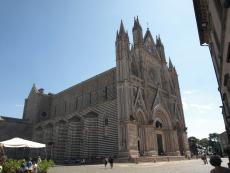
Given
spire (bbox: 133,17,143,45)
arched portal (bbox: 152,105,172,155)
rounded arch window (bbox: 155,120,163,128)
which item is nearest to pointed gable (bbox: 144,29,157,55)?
spire (bbox: 133,17,143,45)

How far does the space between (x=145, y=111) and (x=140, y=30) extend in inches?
503

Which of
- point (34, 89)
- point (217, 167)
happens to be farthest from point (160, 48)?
point (217, 167)

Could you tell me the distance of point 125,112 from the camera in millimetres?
25828

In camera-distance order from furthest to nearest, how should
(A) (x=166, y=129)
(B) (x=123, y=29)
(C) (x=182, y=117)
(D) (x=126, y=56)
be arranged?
1. (C) (x=182, y=117)
2. (A) (x=166, y=129)
3. (B) (x=123, y=29)
4. (D) (x=126, y=56)

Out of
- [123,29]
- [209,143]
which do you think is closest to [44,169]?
[123,29]

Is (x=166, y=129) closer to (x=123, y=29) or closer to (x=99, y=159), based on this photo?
(x=99, y=159)

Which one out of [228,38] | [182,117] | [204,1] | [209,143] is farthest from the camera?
[209,143]

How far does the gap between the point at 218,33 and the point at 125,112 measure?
1793cm

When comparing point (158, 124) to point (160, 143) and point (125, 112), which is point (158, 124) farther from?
point (125, 112)

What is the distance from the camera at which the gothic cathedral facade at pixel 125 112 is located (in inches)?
1053

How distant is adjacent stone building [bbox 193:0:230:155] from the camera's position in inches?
287

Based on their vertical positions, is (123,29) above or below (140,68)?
above

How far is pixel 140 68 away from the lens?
107ft

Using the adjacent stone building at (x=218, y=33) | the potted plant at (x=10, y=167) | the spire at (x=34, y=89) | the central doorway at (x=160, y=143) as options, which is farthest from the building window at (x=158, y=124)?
the spire at (x=34, y=89)
